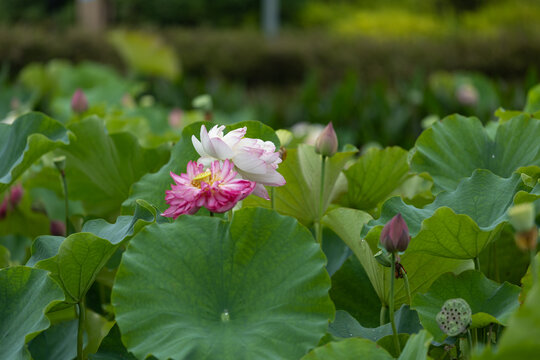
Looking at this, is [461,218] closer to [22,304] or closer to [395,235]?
[395,235]

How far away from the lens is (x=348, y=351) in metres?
0.60

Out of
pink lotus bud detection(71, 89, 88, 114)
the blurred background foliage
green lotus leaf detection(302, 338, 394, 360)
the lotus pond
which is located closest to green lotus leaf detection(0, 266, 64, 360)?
the lotus pond

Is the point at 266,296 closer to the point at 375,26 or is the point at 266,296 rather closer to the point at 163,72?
the point at 163,72

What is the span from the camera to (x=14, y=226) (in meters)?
1.39

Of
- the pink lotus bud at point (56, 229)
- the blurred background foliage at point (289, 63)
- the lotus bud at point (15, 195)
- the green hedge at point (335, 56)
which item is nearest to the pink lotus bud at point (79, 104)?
the blurred background foliage at point (289, 63)

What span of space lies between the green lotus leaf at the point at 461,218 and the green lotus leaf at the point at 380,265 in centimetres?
Result: 3

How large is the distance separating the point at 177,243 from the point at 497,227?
0.34 metres

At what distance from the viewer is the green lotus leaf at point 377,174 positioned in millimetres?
1118

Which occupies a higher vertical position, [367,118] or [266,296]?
[266,296]

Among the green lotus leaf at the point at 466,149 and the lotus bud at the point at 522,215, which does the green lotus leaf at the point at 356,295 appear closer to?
the green lotus leaf at the point at 466,149

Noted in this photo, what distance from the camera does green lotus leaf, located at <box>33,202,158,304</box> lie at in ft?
2.40

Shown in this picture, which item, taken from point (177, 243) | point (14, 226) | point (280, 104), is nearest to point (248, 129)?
point (177, 243)


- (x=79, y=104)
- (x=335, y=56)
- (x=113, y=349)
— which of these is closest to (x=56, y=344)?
(x=113, y=349)

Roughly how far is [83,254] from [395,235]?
324 millimetres
